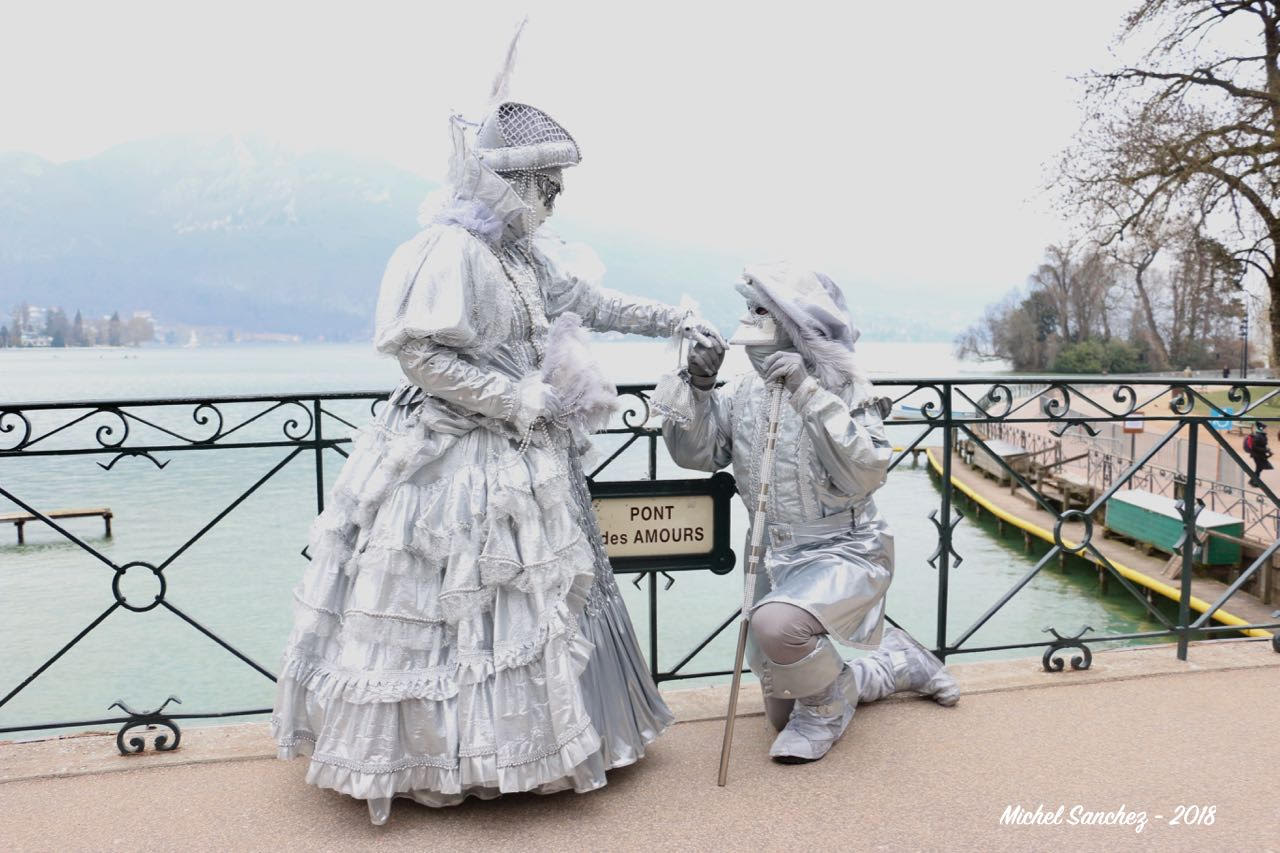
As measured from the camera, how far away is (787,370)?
86.0 inches

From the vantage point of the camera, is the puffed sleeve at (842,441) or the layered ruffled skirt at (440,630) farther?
the puffed sleeve at (842,441)

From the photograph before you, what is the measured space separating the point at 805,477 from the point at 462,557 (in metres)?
0.89

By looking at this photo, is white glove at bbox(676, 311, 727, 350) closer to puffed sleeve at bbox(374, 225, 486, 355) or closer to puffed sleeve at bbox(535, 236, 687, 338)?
puffed sleeve at bbox(535, 236, 687, 338)

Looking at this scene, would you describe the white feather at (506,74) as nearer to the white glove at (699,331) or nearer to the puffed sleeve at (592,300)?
the puffed sleeve at (592,300)

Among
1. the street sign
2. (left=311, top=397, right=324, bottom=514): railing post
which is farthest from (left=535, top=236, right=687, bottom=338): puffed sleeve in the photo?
(left=311, top=397, right=324, bottom=514): railing post

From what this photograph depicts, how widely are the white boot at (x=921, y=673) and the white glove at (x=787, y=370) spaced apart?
3.10 ft

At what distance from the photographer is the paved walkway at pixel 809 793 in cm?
196

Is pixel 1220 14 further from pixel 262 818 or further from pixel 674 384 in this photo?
pixel 262 818

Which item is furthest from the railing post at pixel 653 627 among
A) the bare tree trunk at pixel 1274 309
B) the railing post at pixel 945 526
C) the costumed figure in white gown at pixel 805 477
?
the bare tree trunk at pixel 1274 309

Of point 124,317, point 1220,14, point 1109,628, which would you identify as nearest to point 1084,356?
point 1220,14

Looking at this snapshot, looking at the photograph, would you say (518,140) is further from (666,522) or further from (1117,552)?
(1117,552)

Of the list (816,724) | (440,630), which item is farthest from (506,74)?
(816,724)

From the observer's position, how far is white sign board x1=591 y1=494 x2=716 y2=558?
2646 millimetres

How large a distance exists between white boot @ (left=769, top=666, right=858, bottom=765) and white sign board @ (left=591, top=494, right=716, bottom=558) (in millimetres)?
530
